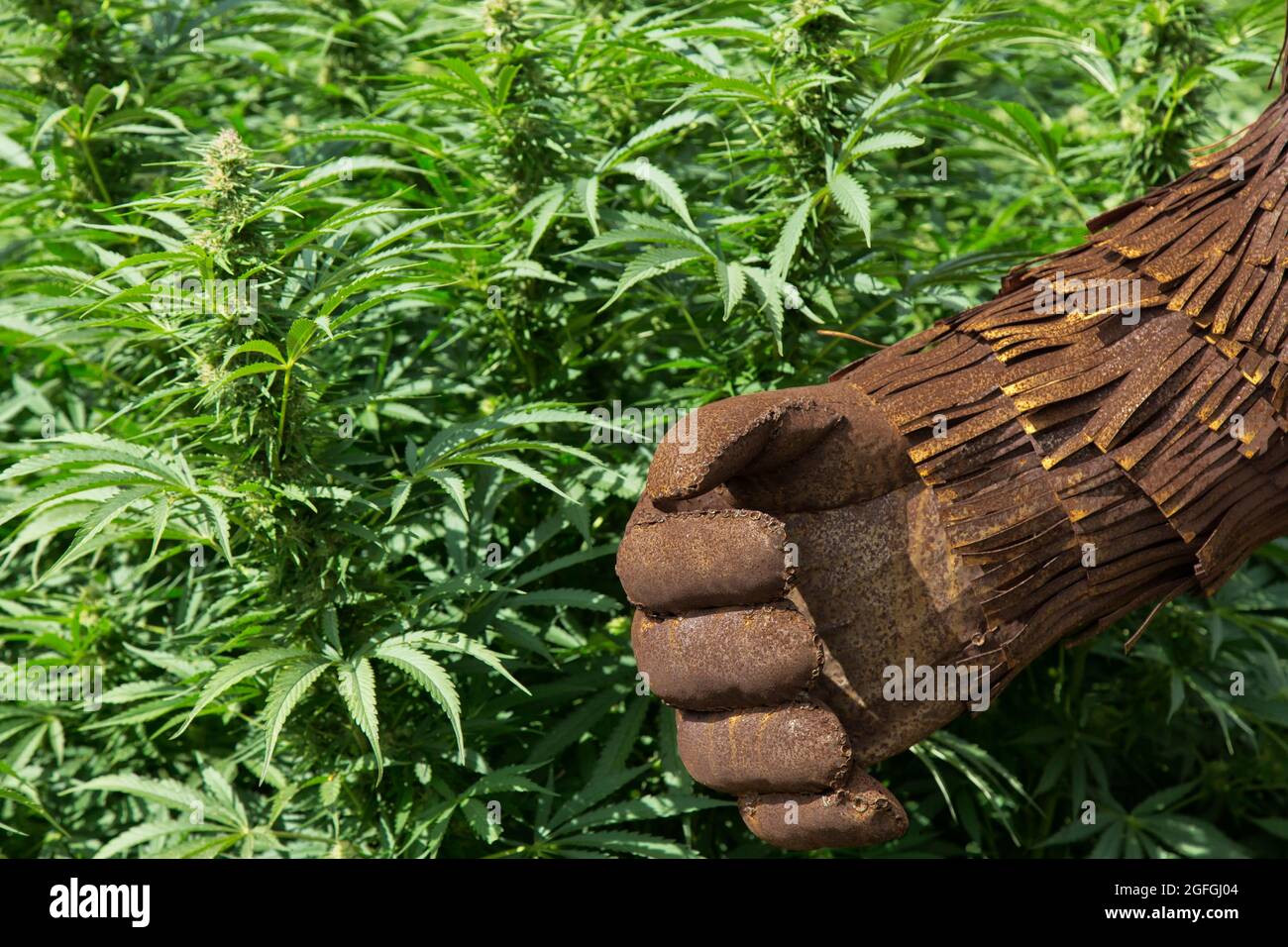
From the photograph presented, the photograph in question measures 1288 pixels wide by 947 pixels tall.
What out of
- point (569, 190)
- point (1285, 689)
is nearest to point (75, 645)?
point (569, 190)

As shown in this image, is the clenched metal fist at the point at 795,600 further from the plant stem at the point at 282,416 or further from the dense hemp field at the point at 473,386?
the plant stem at the point at 282,416

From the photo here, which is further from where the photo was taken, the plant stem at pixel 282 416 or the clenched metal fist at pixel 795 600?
the plant stem at pixel 282 416

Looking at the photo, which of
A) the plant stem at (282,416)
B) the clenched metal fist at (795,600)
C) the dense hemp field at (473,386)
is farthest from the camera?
the dense hemp field at (473,386)

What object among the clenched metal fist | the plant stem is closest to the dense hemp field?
the plant stem

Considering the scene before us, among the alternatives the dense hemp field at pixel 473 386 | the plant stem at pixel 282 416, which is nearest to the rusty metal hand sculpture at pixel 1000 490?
the dense hemp field at pixel 473 386

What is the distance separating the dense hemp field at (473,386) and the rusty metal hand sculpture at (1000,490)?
0.87 ft

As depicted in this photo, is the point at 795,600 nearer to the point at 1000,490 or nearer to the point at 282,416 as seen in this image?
the point at 1000,490

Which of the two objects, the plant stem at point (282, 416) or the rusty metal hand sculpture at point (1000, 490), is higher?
the plant stem at point (282, 416)

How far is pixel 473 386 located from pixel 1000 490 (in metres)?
0.98

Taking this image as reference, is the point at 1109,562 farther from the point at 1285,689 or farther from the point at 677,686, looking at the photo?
the point at 1285,689

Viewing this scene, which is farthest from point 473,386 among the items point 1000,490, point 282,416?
point 1000,490

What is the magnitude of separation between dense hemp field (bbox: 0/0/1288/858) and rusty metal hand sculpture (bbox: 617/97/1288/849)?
27 cm

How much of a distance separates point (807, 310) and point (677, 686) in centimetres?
70

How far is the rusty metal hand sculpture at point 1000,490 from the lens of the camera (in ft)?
5.19
